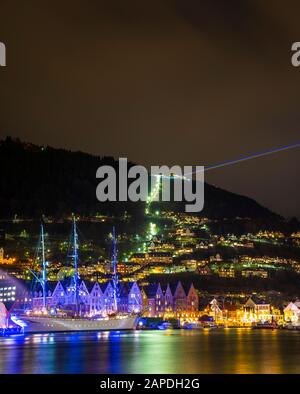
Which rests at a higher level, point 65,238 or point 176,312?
point 65,238

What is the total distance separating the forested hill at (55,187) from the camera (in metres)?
165

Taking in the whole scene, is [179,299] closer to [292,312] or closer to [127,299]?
[127,299]

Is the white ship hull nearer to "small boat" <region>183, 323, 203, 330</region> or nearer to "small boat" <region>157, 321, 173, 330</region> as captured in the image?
"small boat" <region>157, 321, 173, 330</region>

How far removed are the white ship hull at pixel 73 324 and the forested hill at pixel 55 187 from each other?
69.2m

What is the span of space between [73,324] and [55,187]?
→ 8809cm

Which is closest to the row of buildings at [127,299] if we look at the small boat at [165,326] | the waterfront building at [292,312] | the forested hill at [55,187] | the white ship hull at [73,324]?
the small boat at [165,326]

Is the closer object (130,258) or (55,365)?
(55,365)

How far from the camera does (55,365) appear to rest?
135 ft

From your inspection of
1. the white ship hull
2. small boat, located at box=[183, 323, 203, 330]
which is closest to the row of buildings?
small boat, located at box=[183, 323, 203, 330]

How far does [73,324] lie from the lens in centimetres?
8962

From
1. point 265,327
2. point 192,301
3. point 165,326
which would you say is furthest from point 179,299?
point 265,327

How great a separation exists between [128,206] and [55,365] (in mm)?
131284
